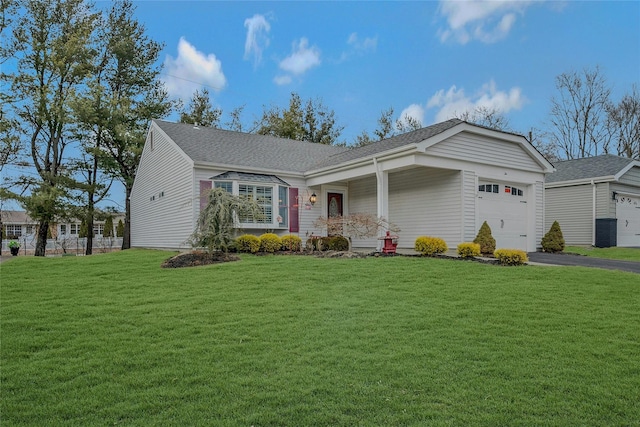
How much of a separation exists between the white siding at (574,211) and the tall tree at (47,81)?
2220 cm

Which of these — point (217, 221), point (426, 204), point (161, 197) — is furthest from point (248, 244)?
point (161, 197)

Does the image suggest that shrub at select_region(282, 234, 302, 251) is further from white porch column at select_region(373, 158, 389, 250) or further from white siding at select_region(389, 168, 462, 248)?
white siding at select_region(389, 168, 462, 248)

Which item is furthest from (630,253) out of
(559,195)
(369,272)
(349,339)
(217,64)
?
(217,64)

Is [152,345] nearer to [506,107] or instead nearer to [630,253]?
[630,253]

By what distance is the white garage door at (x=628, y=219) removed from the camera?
674 inches

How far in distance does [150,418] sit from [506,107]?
34613mm

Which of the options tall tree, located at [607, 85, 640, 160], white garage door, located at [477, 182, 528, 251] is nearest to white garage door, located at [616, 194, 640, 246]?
white garage door, located at [477, 182, 528, 251]

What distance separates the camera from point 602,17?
1594 centimetres

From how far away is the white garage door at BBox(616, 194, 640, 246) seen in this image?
56.2 feet

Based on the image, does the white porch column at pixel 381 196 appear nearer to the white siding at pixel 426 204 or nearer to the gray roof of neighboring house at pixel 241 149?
the white siding at pixel 426 204

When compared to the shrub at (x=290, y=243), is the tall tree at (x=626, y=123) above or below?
above

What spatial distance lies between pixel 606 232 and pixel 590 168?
319cm

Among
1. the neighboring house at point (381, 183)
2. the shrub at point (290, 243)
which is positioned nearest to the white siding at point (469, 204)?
the neighboring house at point (381, 183)

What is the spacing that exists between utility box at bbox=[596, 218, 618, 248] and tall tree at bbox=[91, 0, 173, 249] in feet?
68.7
